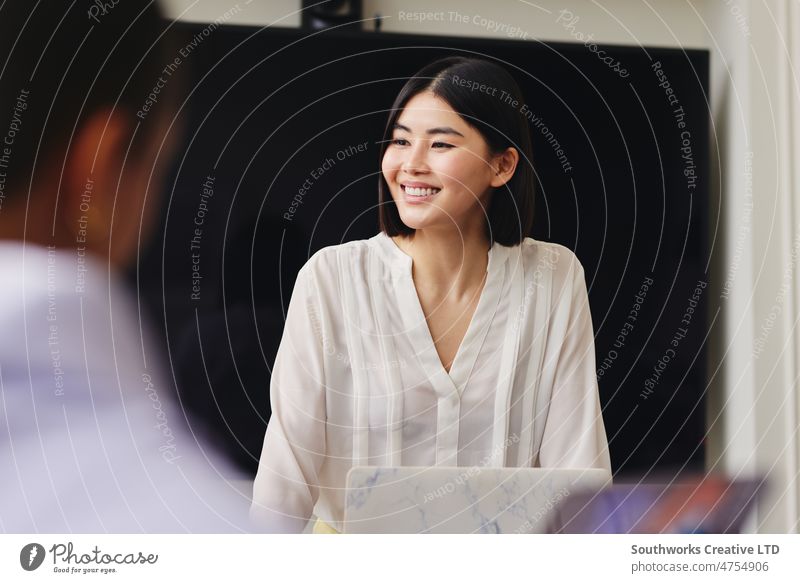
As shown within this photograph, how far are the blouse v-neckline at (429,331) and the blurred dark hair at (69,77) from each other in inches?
11.5

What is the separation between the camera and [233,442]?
3.00ft

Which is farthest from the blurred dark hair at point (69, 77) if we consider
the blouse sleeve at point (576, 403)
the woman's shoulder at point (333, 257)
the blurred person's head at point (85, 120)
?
the blouse sleeve at point (576, 403)

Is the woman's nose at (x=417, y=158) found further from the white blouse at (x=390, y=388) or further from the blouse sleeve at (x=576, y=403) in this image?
the blouse sleeve at (x=576, y=403)

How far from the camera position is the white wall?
95 cm

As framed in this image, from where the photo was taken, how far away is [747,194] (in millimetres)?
964

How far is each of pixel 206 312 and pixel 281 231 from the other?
0.12 m

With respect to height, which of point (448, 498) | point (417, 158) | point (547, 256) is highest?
point (417, 158)

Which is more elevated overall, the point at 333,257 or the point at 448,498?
the point at 333,257

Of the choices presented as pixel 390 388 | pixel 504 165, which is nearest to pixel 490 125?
pixel 504 165

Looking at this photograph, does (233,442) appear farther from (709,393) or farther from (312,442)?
(709,393)

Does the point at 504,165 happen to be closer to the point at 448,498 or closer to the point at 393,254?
the point at 393,254

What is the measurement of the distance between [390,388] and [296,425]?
0.34 ft

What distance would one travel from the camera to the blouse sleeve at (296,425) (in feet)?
2.96

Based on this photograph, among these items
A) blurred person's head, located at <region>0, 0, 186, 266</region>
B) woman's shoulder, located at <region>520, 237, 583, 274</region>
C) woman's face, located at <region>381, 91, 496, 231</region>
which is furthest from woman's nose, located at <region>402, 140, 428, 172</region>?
blurred person's head, located at <region>0, 0, 186, 266</region>
